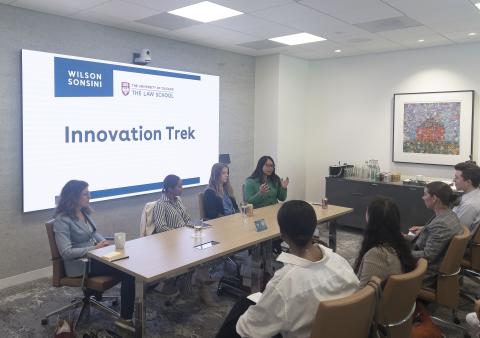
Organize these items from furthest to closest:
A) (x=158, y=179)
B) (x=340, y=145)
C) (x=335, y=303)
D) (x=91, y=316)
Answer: (x=340, y=145) < (x=158, y=179) < (x=91, y=316) < (x=335, y=303)

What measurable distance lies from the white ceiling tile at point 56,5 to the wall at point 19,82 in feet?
0.32

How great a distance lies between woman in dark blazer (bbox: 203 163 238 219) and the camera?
165 inches

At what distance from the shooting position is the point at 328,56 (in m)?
6.69

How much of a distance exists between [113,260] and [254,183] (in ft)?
7.45

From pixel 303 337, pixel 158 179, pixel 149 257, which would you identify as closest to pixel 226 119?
pixel 158 179

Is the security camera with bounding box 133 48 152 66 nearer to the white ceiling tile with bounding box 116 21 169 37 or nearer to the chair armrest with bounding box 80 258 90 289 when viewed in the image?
the white ceiling tile with bounding box 116 21 169 37

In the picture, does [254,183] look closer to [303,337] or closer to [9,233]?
[9,233]

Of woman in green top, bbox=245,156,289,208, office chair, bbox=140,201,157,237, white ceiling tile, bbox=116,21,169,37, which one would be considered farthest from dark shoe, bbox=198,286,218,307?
white ceiling tile, bbox=116,21,169,37

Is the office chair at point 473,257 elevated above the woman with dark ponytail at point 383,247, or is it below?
below

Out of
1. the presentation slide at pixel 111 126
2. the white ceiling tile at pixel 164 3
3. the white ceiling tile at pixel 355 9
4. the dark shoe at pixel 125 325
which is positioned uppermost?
the white ceiling tile at pixel 355 9

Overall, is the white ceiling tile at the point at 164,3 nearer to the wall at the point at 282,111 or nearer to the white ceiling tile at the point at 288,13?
the white ceiling tile at the point at 288,13

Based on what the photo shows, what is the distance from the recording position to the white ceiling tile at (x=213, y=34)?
16.0 ft

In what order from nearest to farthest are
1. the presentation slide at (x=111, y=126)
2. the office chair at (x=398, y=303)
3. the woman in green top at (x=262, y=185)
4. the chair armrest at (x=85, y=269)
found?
the office chair at (x=398, y=303)
the chair armrest at (x=85, y=269)
the presentation slide at (x=111, y=126)
the woman in green top at (x=262, y=185)

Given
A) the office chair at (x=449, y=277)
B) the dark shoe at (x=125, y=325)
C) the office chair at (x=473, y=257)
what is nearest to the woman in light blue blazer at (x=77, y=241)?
the dark shoe at (x=125, y=325)
